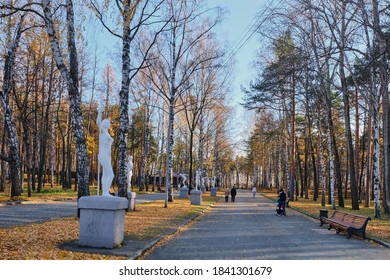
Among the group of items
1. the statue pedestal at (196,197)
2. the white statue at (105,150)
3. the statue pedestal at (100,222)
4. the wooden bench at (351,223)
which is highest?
the white statue at (105,150)

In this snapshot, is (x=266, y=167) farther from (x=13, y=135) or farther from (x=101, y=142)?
(x=101, y=142)

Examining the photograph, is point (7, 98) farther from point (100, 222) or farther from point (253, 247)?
point (253, 247)

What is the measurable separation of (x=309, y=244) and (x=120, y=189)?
855cm

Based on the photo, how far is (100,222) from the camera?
9.24 metres

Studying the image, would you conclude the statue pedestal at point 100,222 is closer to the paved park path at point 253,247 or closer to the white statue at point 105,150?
the paved park path at point 253,247

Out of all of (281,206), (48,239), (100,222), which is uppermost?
(100,222)

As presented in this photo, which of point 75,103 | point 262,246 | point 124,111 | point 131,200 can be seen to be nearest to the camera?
point 262,246

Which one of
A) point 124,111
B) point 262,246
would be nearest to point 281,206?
point 124,111

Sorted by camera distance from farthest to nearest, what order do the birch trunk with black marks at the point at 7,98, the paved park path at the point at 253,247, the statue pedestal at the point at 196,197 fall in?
the statue pedestal at the point at 196,197, the birch trunk with black marks at the point at 7,98, the paved park path at the point at 253,247

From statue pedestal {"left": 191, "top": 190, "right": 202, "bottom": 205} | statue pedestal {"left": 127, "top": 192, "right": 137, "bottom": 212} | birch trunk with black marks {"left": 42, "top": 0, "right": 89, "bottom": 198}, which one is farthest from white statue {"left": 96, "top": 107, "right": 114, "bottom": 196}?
statue pedestal {"left": 191, "top": 190, "right": 202, "bottom": 205}

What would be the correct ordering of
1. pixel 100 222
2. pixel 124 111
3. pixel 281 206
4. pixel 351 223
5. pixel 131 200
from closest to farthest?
1. pixel 100 222
2. pixel 351 223
3. pixel 124 111
4. pixel 131 200
5. pixel 281 206

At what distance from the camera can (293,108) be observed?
37344 millimetres

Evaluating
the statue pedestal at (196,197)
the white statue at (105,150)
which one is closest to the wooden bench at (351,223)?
the white statue at (105,150)

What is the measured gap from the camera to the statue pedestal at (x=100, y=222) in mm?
9164
